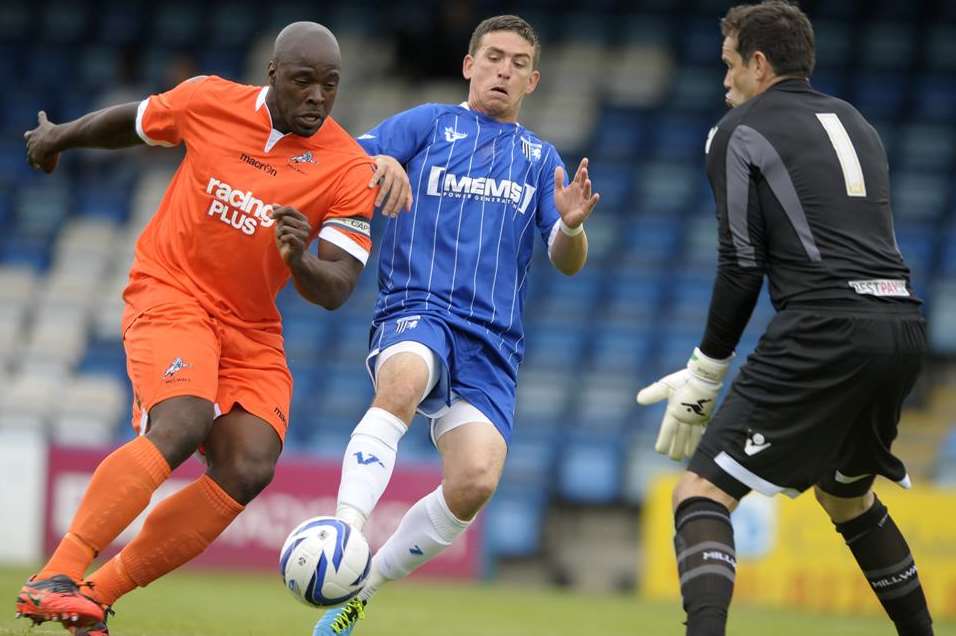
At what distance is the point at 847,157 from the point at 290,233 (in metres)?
2.04

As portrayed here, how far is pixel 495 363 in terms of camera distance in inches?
250

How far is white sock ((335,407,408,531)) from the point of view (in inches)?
217

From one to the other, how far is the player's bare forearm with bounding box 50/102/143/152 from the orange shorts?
2.37ft

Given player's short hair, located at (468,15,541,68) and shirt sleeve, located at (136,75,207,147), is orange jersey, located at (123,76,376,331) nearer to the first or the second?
shirt sleeve, located at (136,75,207,147)

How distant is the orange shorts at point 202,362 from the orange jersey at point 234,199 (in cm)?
7

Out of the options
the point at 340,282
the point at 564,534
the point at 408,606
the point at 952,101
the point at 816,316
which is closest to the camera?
the point at 816,316

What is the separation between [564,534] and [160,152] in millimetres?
7080

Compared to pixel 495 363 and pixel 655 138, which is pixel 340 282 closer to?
pixel 495 363

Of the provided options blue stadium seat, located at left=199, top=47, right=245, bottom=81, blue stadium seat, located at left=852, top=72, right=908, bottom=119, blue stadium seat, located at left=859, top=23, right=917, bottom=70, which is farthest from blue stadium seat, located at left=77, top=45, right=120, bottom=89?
blue stadium seat, located at left=859, top=23, right=917, bottom=70

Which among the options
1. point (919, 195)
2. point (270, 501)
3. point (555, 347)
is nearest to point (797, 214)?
point (270, 501)

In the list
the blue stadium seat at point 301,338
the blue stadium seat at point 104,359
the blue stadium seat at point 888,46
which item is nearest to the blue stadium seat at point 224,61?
the blue stadium seat at point 301,338

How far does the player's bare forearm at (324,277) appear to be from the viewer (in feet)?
17.9

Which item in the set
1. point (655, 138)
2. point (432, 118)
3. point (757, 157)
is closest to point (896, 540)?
point (757, 157)

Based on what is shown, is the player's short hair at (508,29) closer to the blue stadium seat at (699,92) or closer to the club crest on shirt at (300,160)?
the club crest on shirt at (300,160)
